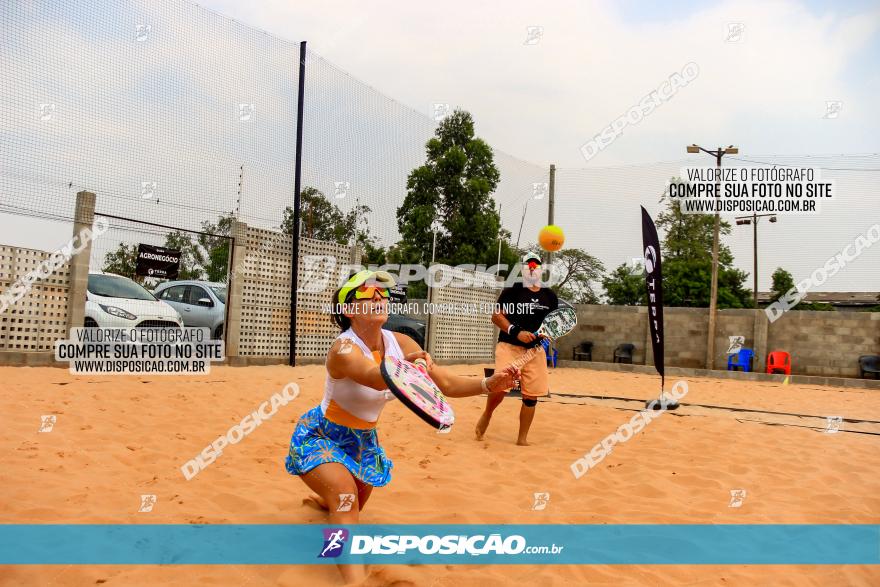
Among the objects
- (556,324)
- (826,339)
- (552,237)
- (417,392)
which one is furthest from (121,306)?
(826,339)

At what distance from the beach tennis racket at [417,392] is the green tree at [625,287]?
22520 millimetres

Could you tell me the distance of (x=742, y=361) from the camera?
52.4 feet

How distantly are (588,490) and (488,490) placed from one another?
71cm

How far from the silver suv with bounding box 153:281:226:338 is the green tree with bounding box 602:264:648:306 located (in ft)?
55.0

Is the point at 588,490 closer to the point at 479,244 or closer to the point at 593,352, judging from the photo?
the point at 593,352

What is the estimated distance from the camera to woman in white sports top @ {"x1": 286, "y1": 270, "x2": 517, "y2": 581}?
2670 mm

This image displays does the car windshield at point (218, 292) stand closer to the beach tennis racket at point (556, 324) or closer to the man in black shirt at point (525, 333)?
the man in black shirt at point (525, 333)

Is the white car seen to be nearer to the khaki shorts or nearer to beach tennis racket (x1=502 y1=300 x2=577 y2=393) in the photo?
the khaki shorts

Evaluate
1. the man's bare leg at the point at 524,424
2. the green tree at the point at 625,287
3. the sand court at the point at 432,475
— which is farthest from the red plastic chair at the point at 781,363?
the man's bare leg at the point at 524,424

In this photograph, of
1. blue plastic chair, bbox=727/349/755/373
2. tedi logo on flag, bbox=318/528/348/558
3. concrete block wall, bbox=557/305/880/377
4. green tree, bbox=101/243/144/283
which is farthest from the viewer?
blue plastic chair, bbox=727/349/755/373

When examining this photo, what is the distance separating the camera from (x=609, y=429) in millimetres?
6258

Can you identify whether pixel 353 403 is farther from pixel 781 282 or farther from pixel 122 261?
pixel 781 282

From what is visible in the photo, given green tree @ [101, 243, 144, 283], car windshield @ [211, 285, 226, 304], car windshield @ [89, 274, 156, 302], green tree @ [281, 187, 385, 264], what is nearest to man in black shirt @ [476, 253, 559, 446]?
green tree @ [101, 243, 144, 283]

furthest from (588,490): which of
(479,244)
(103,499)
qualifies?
(479,244)
